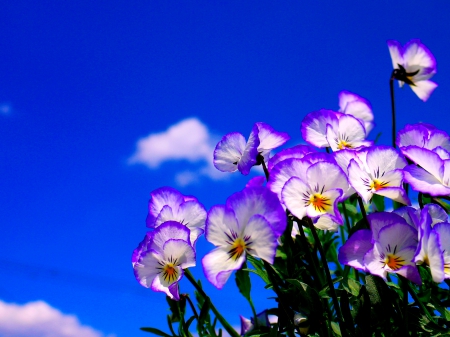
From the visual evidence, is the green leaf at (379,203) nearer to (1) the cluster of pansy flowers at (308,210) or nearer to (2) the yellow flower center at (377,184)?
(1) the cluster of pansy flowers at (308,210)

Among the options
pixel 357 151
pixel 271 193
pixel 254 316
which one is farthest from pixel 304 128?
pixel 254 316

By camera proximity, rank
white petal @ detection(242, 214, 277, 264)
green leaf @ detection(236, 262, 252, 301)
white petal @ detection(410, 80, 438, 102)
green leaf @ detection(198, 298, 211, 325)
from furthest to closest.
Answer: white petal @ detection(410, 80, 438, 102)
green leaf @ detection(236, 262, 252, 301)
green leaf @ detection(198, 298, 211, 325)
white petal @ detection(242, 214, 277, 264)

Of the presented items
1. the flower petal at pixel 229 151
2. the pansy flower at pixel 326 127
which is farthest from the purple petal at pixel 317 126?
the flower petal at pixel 229 151

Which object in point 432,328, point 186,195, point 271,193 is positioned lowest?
point 432,328

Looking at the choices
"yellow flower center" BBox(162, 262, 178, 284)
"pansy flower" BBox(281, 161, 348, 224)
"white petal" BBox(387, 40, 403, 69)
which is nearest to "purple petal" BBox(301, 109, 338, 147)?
"pansy flower" BBox(281, 161, 348, 224)

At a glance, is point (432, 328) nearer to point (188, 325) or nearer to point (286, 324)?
point (286, 324)

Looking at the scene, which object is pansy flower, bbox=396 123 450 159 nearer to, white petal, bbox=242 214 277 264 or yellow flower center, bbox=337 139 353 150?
yellow flower center, bbox=337 139 353 150
